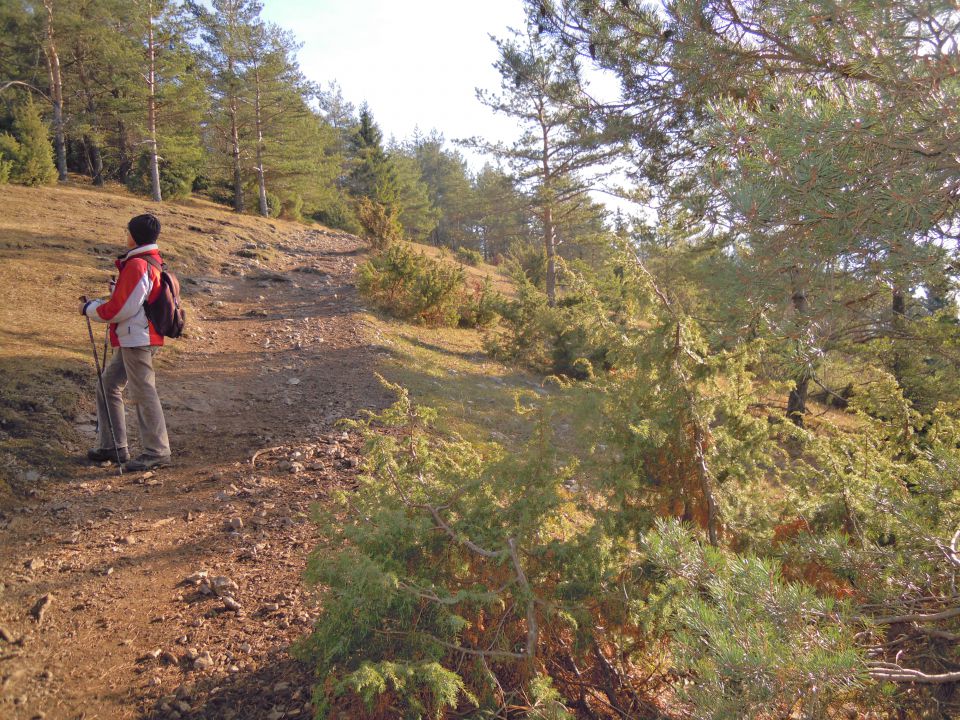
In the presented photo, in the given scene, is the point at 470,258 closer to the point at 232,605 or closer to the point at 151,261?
the point at 151,261

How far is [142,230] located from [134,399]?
4.04 feet

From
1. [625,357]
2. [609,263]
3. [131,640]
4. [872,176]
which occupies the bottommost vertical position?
[131,640]

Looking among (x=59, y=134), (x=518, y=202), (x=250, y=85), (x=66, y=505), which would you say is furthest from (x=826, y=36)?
(x=250, y=85)

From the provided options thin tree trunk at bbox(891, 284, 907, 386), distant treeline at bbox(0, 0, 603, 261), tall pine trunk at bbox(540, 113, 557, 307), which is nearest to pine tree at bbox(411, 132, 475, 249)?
distant treeline at bbox(0, 0, 603, 261)

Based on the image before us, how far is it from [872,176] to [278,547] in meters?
3.38

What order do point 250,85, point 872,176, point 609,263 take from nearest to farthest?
point 872,176 < point 609,263 < point 250,85

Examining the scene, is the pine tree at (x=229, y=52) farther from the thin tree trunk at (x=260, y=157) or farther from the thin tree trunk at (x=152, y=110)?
the thin tree trunk at (x=152, y=110)

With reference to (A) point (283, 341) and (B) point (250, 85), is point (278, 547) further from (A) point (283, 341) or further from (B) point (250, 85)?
(B) point (250, 85)

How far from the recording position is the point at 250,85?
26.0 metres

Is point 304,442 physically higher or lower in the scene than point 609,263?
lower

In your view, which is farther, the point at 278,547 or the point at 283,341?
the point at 283,341

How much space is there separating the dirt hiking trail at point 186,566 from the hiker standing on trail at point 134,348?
192 millimetres

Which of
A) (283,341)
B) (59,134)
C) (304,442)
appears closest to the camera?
(304,442)

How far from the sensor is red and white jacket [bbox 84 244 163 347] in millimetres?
4039
